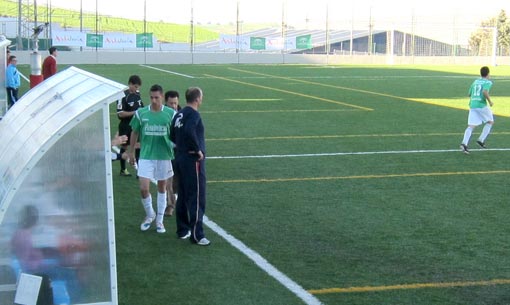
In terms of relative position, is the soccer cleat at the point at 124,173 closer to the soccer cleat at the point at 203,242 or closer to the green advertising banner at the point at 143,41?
the soccer cleat at the point at 203,242

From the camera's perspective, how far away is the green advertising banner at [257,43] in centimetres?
6869

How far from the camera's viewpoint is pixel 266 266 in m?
8.39

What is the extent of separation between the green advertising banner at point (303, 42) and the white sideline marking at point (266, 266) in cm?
6089

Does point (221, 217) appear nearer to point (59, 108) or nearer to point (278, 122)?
point (59, 108)

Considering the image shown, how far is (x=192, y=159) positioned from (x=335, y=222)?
227 centimetres

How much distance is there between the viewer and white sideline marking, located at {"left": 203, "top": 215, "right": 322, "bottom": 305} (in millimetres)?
7426

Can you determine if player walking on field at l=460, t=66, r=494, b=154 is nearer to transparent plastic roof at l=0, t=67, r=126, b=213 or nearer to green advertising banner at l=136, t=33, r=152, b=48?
transparent plastic roof at l=0, t=67, r=126, b=213

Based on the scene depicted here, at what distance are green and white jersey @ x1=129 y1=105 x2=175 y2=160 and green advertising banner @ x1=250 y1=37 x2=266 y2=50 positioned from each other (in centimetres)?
5963

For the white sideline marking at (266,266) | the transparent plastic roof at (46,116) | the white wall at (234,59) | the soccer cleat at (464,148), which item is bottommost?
the white sideline marking at (266,266)

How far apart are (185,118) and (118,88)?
2.91 metres

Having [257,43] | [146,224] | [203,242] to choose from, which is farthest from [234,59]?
[203,242]

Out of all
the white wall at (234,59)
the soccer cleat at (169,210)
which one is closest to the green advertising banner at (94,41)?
the white wall at (234,59)

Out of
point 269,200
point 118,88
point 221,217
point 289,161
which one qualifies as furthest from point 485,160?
point 118,88

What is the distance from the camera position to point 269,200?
11.8 meters
